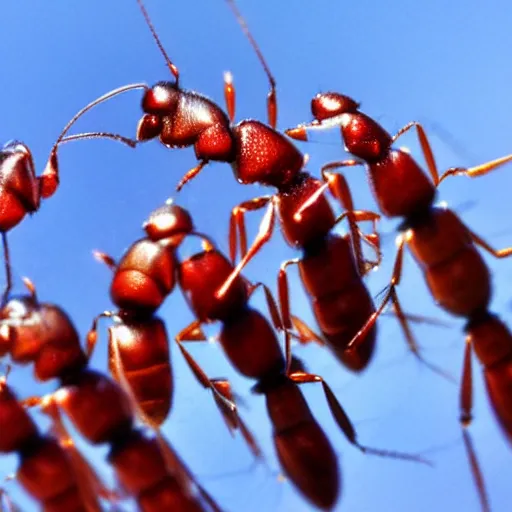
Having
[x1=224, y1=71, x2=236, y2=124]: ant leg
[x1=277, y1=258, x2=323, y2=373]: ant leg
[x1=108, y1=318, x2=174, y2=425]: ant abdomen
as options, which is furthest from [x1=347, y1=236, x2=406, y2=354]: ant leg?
[x1=224, y1=71, x2=236, y2=124]: ant leg

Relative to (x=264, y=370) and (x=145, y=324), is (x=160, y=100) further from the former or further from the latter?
(x=264, y=370)

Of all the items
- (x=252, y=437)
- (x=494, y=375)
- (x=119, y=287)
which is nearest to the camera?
(x=494, y=375)

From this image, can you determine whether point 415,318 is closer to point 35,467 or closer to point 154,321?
point 154,321

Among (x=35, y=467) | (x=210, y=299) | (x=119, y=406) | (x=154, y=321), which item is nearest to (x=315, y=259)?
(x=210, y=299)

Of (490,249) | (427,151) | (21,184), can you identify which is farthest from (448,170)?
(21,184)

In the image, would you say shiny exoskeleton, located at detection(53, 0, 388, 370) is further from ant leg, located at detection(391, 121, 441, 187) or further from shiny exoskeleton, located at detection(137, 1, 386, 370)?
ant leg, located at detection(391, 121, 441, 187)

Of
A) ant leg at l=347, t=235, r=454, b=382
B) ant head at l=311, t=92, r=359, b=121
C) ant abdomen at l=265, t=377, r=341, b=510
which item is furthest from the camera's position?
ant head at l=311, t=92, r=359, b=121

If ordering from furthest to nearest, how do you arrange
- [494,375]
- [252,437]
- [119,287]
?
1. [119,287]
2. [252,437]
3. [494,375]
